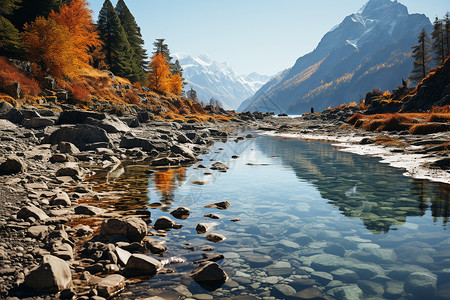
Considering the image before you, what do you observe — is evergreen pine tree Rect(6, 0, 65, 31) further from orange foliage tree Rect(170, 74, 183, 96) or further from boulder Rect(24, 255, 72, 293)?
boulder Rect(24, 255, 72, 293)

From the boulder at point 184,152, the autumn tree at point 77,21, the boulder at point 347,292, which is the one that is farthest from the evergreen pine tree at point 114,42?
the boulder at point 347,292

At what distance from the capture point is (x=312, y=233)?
606cm

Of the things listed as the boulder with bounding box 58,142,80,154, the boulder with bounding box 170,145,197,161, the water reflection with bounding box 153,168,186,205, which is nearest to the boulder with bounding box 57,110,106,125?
the boulder with bounding box 58,142,80,154

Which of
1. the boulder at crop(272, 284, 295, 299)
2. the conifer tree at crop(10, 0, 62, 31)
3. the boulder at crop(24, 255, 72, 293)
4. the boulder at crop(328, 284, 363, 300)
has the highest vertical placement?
the conifer tree at crop(10, 0, 62, 31)

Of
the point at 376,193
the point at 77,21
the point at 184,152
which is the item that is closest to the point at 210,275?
the point at 376,193

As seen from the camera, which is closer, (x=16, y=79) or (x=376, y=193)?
(x=376, y=193)

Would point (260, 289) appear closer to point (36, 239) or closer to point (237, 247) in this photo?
point (237, 247)

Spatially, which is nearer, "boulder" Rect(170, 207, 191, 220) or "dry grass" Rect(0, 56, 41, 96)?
"boulder" Rect(170, 207, 191, 220)

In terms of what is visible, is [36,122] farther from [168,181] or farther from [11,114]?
[168,181]

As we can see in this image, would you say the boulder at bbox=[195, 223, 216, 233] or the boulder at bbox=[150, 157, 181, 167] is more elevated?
the boulder at bbox=[150, 157, 181, 167]

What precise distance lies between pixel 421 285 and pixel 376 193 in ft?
18.2

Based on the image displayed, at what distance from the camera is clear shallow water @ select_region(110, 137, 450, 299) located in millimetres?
4074

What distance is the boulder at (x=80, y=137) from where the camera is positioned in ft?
54.3

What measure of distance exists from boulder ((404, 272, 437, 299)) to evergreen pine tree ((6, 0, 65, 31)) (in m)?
45.6
